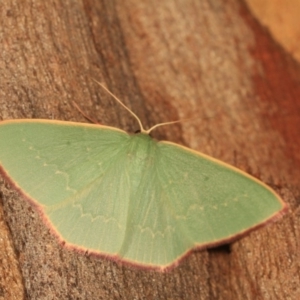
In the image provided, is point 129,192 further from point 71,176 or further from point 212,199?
point 212,199

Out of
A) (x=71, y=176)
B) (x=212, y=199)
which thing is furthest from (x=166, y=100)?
(x=71, y=176)

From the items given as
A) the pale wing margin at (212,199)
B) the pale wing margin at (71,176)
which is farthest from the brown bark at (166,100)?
the pale wing margin at (212,199)

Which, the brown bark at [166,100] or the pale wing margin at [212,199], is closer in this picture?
the brown bark at [166,100]

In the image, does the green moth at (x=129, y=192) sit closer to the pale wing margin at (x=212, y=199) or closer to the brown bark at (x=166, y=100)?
the pale wing margin at (x=212, y=199)

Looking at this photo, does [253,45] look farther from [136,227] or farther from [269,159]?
[136,227]

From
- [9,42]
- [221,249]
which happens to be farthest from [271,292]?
[9,42]

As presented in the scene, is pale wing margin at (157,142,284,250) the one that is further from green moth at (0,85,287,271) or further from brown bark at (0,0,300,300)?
brown bark at (0,0,300,300)
